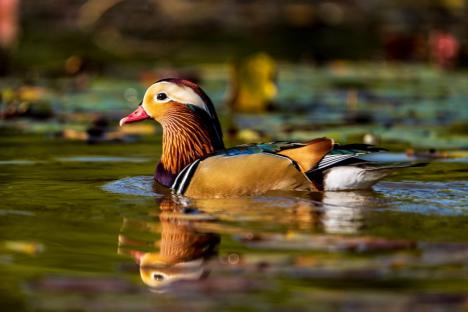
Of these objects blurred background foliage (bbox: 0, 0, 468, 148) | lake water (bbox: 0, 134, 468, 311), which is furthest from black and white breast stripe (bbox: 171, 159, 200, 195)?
blurred background foliage (bbox: 0, 0, 468, 148)

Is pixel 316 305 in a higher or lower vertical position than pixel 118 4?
lower

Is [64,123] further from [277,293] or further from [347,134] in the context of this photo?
[277,293]

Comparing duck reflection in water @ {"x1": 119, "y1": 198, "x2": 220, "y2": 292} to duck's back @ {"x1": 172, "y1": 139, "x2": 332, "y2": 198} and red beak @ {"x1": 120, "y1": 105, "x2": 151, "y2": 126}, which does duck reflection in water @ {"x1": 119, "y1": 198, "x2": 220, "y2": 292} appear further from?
red beak @ {"x1": 120, "y1": 105, "x2": 151, "y2": 126}

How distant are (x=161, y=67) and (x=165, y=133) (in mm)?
7227

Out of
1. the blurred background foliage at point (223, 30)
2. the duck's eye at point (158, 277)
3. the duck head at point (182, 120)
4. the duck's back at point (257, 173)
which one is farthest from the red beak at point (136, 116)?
the blurred background foliage at point (223, 30)

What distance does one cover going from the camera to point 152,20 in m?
21.1

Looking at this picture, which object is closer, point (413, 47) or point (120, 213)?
point (120, 213)

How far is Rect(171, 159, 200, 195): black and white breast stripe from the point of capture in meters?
8.23

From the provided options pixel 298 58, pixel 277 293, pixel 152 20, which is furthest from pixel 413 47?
pixel 277 293

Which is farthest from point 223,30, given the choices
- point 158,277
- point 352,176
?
point 158,277

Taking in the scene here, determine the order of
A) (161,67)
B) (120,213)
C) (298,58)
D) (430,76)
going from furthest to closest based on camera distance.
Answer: (298,58) < (161,67) < (430,76) < (120,213)

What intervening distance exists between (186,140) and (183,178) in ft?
1.78

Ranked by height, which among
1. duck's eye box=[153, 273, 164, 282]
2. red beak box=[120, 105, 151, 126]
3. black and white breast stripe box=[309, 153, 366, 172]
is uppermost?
red beak box=[120, 105, 151, 126]

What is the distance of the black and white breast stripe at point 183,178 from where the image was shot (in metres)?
8.23
